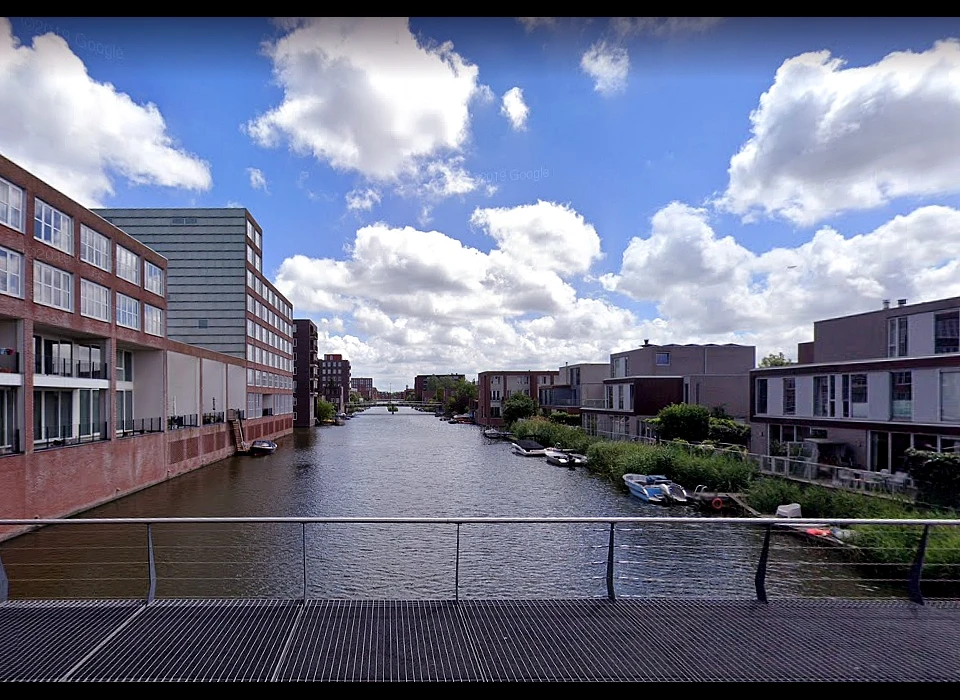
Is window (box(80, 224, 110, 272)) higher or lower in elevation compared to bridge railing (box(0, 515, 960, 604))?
higher

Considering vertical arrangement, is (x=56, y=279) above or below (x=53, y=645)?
above

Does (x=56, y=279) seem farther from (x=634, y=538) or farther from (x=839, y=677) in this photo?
(x=839, y=677)

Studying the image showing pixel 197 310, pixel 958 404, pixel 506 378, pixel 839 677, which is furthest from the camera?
pixel 506 378

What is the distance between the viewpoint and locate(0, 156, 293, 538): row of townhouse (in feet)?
55.5

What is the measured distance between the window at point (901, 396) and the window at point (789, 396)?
15.2 feet

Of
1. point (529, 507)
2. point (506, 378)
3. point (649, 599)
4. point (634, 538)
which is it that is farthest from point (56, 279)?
point (506, 378)

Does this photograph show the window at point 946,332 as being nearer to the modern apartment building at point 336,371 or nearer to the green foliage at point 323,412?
the green foliage at point 323,412

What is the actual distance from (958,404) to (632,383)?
20605mm

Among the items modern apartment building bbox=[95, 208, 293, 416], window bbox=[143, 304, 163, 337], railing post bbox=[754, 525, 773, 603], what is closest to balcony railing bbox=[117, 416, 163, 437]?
window bbox=[143, 304, 163, 337]

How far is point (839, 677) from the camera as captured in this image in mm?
3451

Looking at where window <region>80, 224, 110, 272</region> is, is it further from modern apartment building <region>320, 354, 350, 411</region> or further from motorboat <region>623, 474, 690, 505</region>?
modern apartment building <region>320, 354, 350, 411</region>

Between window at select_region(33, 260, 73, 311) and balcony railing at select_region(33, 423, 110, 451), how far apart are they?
4.15 meters

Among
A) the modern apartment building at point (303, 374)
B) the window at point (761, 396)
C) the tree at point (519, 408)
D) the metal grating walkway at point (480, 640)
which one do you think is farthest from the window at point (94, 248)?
the modern apartment building at point (303, 374)

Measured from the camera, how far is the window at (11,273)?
16.5 m
